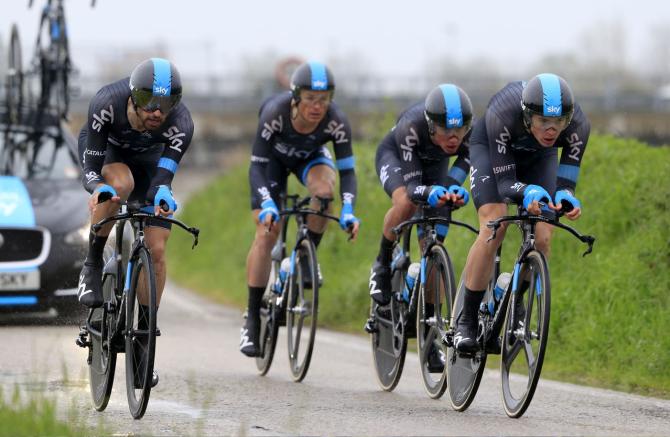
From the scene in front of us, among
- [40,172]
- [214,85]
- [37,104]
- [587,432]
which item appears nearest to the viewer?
[587,432]

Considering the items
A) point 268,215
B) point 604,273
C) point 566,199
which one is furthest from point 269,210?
point 604,273

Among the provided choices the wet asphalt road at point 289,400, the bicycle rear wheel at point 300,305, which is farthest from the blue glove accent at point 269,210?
the wet asphalt road at point 289,400

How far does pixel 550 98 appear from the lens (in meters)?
7.30

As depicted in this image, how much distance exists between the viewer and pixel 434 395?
8711 millimetres

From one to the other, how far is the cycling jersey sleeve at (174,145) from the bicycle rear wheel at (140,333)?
0.47 metres

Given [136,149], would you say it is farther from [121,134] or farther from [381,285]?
[381,285]

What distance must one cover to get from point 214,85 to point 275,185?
153 feet

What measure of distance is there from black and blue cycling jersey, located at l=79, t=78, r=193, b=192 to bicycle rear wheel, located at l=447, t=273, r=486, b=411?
1.89m

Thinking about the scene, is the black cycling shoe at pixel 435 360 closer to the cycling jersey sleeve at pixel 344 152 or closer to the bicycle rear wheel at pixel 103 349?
the cycling jersey sleeve at pixel 344 152

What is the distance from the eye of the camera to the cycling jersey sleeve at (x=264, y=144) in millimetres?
10047

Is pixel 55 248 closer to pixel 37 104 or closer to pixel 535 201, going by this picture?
pixel 37 104

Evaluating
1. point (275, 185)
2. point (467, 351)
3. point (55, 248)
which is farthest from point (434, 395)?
point (55, 248)

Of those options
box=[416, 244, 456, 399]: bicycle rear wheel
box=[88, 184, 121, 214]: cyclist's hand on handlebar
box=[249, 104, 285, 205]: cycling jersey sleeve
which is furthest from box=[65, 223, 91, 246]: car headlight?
box=[88, 184, 121, 214]: cyclist's hand on handlebar

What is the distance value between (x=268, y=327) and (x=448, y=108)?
2.43 meters
